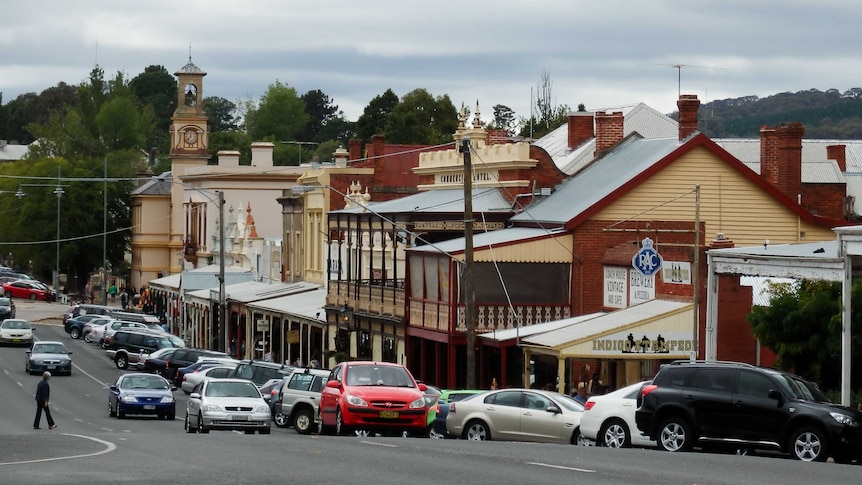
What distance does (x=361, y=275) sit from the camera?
5506 centimetres

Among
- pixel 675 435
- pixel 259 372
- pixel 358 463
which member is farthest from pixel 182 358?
pixel 358 463

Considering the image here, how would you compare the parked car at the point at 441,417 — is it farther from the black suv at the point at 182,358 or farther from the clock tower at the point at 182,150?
the clock tower at the point at 182,150

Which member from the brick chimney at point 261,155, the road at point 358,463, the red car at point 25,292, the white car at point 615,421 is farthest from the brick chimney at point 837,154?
the red car at point 25,292

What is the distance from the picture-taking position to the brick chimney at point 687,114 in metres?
46.0

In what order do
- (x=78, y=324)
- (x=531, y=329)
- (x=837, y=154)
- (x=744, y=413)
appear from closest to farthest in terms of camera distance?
(x=744, y=413), (x=531, y=329), (x=837, y=154), (x=78, y=324)

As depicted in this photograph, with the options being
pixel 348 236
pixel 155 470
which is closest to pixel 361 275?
pixel 348 236

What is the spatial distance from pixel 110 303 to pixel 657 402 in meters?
87.4

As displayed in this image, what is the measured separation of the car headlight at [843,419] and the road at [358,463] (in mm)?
1055

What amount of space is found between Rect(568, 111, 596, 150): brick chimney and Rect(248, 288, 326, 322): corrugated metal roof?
11067 millimetres

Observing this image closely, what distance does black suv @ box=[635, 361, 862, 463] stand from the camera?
76.2 ft

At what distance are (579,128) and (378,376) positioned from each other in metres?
29.3

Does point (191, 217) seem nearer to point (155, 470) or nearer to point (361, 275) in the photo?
point (361, 275)

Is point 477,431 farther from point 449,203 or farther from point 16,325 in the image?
point 16,325

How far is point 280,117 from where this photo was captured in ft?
561
